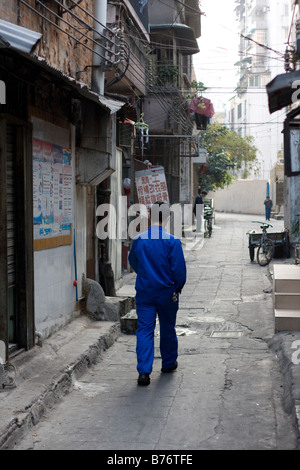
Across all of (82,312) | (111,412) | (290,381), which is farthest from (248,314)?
(111,412)

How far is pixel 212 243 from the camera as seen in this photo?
27.0m

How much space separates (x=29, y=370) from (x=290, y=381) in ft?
8.97

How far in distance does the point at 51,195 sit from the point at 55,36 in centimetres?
221

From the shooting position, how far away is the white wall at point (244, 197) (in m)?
53.2

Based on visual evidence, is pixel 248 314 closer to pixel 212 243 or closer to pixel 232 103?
pixel 212 243

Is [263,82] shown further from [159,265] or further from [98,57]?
[159,265]

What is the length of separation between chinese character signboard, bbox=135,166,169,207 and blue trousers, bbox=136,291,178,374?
36.0ft

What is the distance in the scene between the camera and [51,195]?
8.50 m

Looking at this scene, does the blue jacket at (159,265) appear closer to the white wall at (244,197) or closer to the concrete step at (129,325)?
the concrete step at (129,325)

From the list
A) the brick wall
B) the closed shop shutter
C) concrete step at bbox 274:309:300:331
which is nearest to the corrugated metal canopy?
the brick wall

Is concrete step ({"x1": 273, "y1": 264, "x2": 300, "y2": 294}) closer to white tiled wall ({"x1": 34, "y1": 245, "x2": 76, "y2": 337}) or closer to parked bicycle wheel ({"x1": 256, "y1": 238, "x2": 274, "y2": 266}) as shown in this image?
white tiled wall ({"x1": 34, "y1": 245, "x2": 76, "y2": 337})

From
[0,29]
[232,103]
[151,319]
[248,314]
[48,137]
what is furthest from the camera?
[232,103]

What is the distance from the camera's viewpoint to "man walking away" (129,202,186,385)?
7.31 meters

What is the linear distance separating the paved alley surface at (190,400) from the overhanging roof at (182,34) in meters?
18.1
